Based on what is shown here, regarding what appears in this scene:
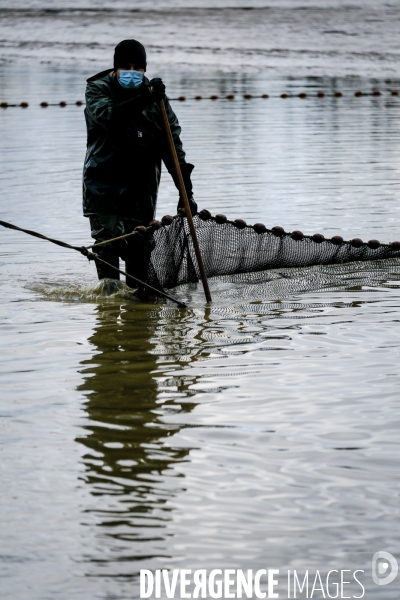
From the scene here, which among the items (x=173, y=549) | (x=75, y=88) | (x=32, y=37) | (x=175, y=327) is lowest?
(x=173, y=549)

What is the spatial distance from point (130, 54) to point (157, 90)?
41cm

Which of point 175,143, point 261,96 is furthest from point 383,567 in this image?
point 261,96

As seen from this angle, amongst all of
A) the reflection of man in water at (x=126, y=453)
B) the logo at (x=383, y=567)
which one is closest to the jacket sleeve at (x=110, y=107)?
the reflection of man in water at (x=126, y=453)

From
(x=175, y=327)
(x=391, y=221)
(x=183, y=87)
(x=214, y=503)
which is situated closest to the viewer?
(x=214, y=503)

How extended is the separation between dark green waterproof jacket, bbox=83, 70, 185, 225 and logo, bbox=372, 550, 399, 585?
4379 millimetres

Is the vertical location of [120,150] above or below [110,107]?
below

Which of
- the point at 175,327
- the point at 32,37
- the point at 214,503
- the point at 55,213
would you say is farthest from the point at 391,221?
the point at 32,37

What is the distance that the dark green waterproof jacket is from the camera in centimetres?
771

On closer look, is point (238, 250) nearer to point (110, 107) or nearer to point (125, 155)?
point (125, 155)

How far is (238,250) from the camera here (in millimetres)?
8828

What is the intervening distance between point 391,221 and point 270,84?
19.4 metres

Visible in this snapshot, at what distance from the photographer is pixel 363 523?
4109 mm

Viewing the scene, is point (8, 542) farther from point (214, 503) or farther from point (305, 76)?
point (305, 76)

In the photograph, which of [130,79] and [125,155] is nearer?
[130,79]
